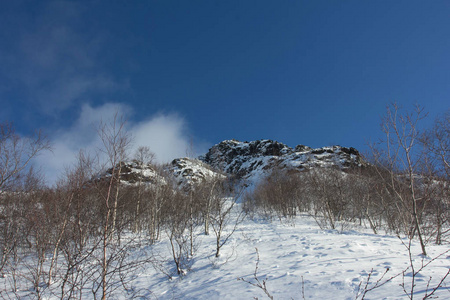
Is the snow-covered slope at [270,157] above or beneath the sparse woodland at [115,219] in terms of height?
above

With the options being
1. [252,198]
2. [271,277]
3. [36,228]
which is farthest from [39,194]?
[252,198]

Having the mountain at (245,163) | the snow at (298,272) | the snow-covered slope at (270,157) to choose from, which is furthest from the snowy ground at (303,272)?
the snow-covered slope at (270,157)

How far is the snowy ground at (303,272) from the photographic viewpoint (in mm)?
4945

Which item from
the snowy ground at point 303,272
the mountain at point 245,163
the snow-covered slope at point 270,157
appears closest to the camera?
the snowy ground at point 303,272

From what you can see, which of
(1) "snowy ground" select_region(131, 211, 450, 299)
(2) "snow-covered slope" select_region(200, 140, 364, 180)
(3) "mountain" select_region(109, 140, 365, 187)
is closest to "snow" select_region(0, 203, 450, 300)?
(1) "snowy ground" select_region(131, 211, 450, 299)

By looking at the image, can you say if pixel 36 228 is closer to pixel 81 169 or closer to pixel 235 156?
pixel 81 169

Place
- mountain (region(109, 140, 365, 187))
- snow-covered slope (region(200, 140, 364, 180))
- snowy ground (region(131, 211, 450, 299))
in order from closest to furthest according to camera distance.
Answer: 1. snowy ground (region(131, 211, 450, 299))
2. mountain (region(109, 140, 365, 187))
3. snow-covered slope (region(200, 140, 364, 180))

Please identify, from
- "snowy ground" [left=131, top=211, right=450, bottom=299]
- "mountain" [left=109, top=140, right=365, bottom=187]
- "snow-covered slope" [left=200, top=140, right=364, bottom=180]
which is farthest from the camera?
"snow-covered slope" [left=200, top=140, right=364, bottom=180]

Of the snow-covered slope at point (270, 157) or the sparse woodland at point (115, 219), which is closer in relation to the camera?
the sparse woodland at point (115, 219)

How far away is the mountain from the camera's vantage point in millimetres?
14508

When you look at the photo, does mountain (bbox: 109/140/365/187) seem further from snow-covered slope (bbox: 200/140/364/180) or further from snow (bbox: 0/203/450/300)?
snow (bbox: 0/203/450/300)

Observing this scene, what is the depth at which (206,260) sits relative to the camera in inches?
355

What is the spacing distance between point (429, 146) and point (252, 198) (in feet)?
104

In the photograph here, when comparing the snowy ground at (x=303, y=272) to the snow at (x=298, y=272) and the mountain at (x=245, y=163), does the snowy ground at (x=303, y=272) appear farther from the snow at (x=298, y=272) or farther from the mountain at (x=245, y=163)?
the mountain at (x=245, y=163)
